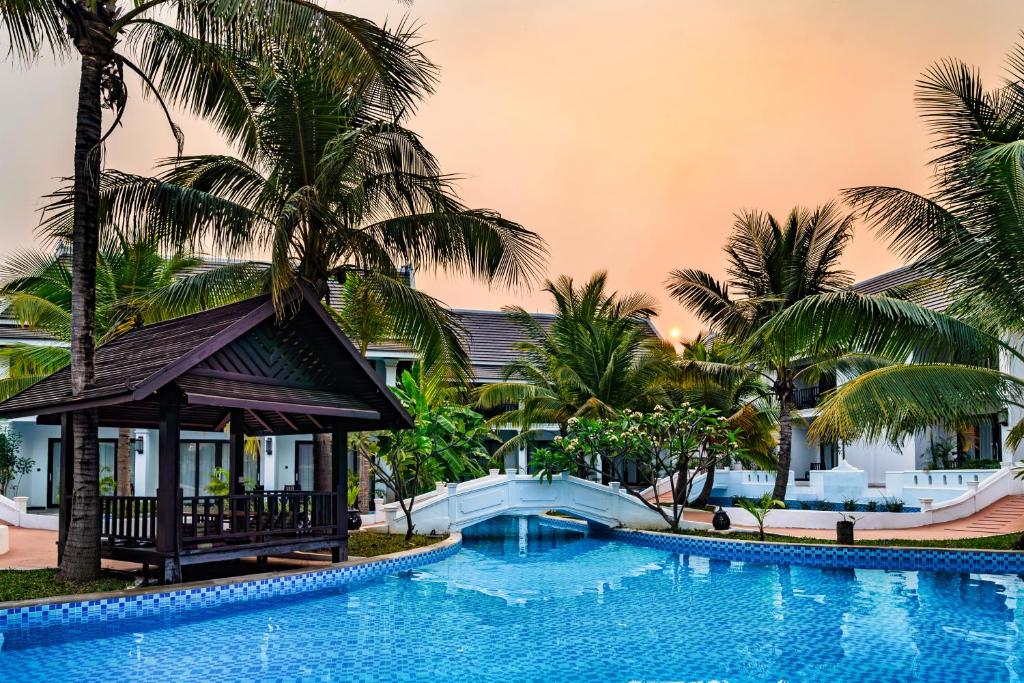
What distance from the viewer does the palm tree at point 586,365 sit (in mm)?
21219

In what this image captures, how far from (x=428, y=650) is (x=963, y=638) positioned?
17.5ft

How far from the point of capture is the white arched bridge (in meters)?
17.5

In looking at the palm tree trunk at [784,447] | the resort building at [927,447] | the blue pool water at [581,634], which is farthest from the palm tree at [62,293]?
the resort building at [927,447]

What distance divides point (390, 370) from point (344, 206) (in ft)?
45.5

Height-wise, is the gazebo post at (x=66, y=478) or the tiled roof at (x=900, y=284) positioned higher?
the tiled roof at (x=900, y=284)

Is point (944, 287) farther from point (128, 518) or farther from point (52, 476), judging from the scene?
point (52, 476)

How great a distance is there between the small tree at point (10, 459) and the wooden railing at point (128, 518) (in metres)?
11.6

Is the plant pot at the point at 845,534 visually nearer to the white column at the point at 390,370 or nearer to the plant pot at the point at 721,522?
the plant pot at the point at 721,522

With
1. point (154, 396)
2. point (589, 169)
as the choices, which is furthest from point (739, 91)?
point (154, 396)

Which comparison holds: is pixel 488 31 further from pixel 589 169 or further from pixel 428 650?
pixel 428 650

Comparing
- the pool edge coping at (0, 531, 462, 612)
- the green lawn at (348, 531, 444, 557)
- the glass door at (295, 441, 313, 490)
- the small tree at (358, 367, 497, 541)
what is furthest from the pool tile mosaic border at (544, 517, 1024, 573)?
the glass door at (295, 441, 313, 490)

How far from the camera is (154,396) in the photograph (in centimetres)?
1077

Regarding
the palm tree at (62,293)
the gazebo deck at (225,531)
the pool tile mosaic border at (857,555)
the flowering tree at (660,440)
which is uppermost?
the palm tree at (62,293)

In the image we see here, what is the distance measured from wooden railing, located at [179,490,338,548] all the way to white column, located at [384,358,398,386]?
12.6 meters
